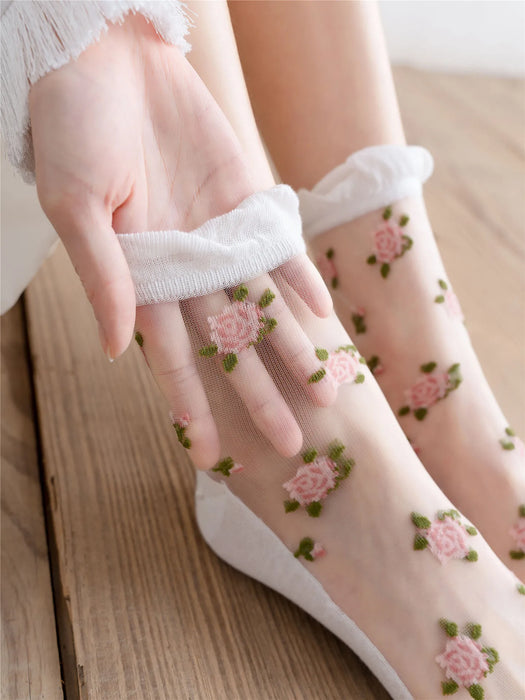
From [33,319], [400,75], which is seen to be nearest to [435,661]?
[33,319]

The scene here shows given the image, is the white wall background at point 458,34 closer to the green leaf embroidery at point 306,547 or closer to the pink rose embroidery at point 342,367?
the pink rose embroidery at point 342,367

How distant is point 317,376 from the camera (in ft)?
1.76

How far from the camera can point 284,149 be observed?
0.74m

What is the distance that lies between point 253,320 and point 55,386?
0.31 metres

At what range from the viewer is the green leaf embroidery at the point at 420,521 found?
1.79ft

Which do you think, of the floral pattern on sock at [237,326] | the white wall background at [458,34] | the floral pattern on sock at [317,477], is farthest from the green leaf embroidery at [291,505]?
the white wall background at [458,34]

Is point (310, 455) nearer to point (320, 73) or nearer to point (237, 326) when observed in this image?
point (237, 326)

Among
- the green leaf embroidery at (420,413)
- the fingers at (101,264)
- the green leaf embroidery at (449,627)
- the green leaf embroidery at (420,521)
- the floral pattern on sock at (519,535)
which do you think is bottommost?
the floral pattern on sock at (519,535)

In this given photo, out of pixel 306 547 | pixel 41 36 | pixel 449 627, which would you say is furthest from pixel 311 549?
pixel 41 36

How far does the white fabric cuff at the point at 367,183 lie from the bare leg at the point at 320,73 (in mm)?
20

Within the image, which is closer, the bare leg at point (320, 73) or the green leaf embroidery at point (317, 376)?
the green leaf embroidery at point (317, 376)

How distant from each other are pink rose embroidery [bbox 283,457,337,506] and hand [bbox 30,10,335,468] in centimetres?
3

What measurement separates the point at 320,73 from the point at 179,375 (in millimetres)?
344

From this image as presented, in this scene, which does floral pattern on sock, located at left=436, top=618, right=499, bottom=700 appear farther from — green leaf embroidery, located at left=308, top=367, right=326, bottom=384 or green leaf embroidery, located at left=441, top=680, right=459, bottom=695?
green leaf embroidery, located at left=308, top=367, right=326, bottom=384
